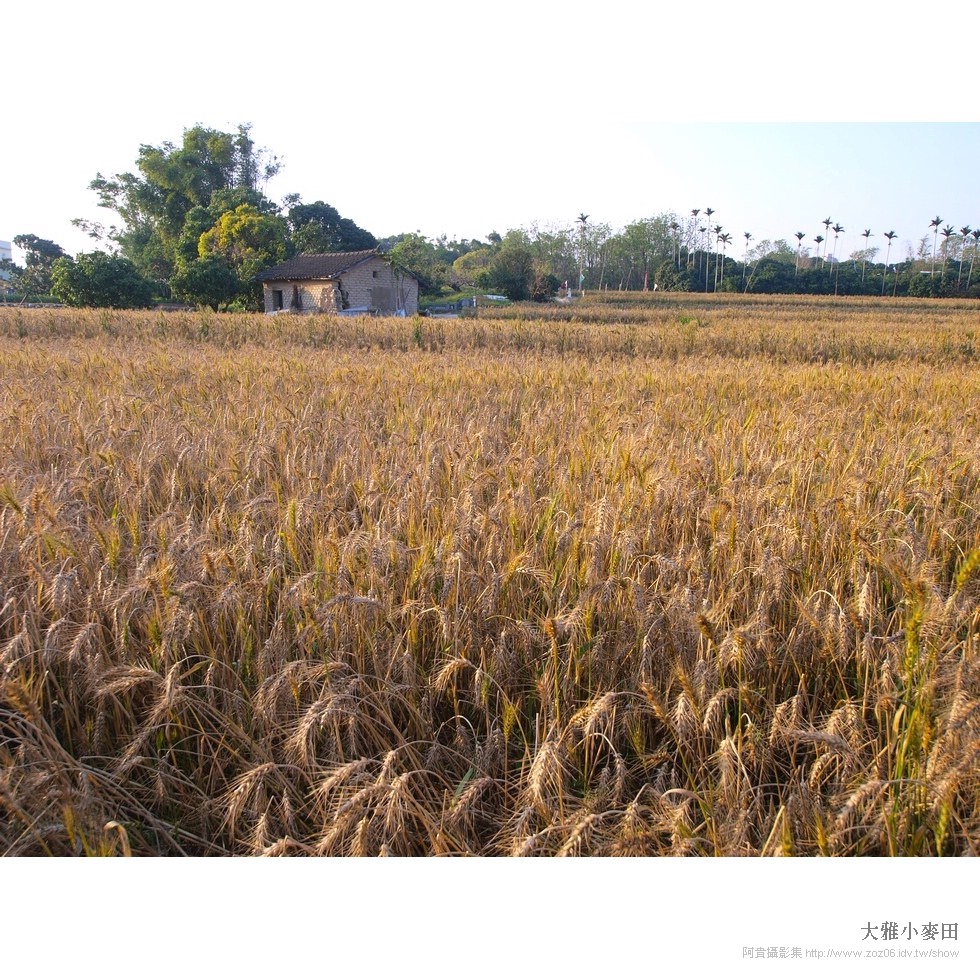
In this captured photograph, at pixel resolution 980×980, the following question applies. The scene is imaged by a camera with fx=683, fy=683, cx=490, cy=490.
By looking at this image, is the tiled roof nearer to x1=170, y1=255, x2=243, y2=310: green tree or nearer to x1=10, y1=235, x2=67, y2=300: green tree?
x1=170, y1=255, x2=243, y2=310: green tree

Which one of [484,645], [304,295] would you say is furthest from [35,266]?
[484,645]

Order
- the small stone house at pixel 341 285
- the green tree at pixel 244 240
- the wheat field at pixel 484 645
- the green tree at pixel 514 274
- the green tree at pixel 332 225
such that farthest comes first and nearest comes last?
the green tree at pixel 514 274, the green tree at pixel 332 225, the green tree at pixel 244 240, the small stone house at pixel 341 285, the wheat field at pixel 484 645

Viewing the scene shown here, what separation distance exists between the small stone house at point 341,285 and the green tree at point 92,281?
658 cm

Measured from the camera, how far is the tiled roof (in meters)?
33.6

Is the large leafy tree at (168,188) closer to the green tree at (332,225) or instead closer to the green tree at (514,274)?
the green tree at (332,225)

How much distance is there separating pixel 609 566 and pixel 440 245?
123104 millimetres

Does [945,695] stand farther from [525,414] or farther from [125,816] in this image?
[525,414]

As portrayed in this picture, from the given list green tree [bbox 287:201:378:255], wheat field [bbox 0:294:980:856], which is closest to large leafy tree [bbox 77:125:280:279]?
green tree [bbox 287:201:378:255]

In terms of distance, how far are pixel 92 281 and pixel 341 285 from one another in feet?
36.6

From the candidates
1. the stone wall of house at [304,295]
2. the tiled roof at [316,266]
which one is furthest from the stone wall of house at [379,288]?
the stone wall of house at [304,295]

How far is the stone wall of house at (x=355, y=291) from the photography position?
109 ft

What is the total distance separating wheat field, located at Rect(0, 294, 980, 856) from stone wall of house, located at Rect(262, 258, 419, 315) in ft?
99.8

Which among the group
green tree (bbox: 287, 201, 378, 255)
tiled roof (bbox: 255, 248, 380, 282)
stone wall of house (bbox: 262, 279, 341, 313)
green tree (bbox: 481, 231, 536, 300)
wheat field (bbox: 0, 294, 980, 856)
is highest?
green tree (bbox: 287, 201, 378, 255)

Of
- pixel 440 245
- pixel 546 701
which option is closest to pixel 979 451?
pixel 546 701
